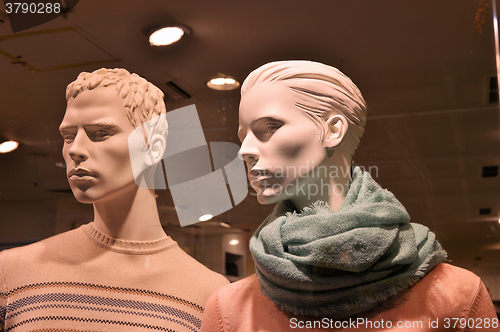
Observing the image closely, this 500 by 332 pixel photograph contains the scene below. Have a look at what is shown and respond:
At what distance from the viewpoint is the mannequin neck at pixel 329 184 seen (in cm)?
130

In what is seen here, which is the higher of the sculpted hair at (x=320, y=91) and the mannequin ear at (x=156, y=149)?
the sculpted hair at (x=320, y=91)

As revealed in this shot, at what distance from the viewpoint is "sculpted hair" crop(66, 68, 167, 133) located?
1699 mm

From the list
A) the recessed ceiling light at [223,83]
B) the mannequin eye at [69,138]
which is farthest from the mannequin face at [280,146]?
the mannequin eye at [69,138]

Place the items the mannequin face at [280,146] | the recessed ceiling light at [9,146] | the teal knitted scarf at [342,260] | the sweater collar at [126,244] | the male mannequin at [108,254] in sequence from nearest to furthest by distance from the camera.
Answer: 1. the teal knitted scarf at [342,260]
2. the mannequin face at [280,146]
3. the male mannequin at [108,254]
4. the sweater collar at [126,244]
5. the recessed ceiling light at [9,146]

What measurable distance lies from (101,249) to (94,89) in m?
0.56

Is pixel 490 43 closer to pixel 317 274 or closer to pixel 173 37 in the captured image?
pixel 317 274

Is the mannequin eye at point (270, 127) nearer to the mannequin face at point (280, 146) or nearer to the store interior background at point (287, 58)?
the mannequin face at point (280, 146)

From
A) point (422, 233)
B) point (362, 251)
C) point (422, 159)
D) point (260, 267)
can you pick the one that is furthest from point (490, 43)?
point (260, 267)

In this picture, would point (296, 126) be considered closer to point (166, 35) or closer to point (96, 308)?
point (166, 35)

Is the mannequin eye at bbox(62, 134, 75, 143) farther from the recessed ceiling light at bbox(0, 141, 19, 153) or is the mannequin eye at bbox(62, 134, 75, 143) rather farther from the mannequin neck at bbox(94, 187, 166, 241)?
the recessed ceiling light at bbox(0, 141, 19, 153)

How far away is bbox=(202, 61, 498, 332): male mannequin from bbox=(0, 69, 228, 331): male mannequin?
32cm

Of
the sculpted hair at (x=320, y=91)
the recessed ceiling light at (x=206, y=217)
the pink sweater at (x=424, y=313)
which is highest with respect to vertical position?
the sculpted hair at (x=320, y=91)

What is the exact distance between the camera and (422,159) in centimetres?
149

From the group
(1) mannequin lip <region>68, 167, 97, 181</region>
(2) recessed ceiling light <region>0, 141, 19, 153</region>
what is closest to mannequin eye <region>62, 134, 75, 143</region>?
(1) mannequin lip <region>68, 167, 97, 181</region>
